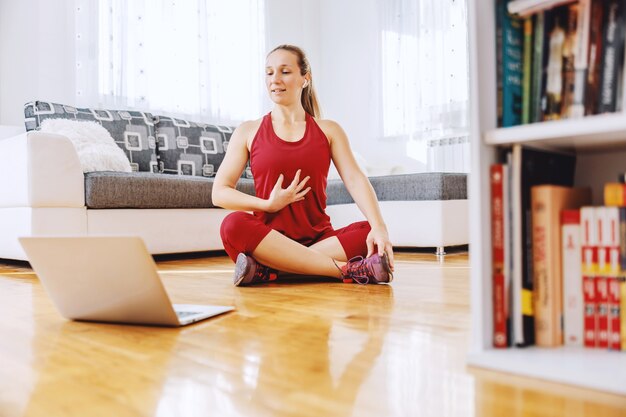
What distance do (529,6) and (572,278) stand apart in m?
0.38

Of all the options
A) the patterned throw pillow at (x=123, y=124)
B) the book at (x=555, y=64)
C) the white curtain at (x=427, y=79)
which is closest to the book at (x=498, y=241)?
the book at (x=555, y=64)

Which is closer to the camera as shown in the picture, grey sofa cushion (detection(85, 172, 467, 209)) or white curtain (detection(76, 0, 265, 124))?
grey sofa cushion (detection(85, 172, 467, 209))

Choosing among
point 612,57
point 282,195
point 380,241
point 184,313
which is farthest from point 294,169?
point 612,57

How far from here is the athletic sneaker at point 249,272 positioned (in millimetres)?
1718

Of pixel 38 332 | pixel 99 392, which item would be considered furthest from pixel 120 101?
pixel 99 392

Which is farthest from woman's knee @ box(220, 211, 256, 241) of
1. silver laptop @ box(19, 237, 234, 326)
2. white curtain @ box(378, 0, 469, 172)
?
white curtain @ box(378, 0, 469, 172)

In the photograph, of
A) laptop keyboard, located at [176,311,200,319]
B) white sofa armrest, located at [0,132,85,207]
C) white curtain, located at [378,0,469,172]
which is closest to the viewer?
laptop keyboard, located at [176,311,200,319]

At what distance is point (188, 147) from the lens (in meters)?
3.48

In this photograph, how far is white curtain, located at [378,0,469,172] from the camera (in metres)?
4.23

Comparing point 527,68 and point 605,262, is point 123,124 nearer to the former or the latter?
point 527,68

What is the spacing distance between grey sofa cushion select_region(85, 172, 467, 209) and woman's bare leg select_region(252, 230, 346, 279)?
43.5 inches

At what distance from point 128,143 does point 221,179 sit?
1.56 m

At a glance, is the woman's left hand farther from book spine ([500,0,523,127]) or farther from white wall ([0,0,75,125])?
white wall ([0,0,75,125])

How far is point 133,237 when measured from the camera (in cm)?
101
